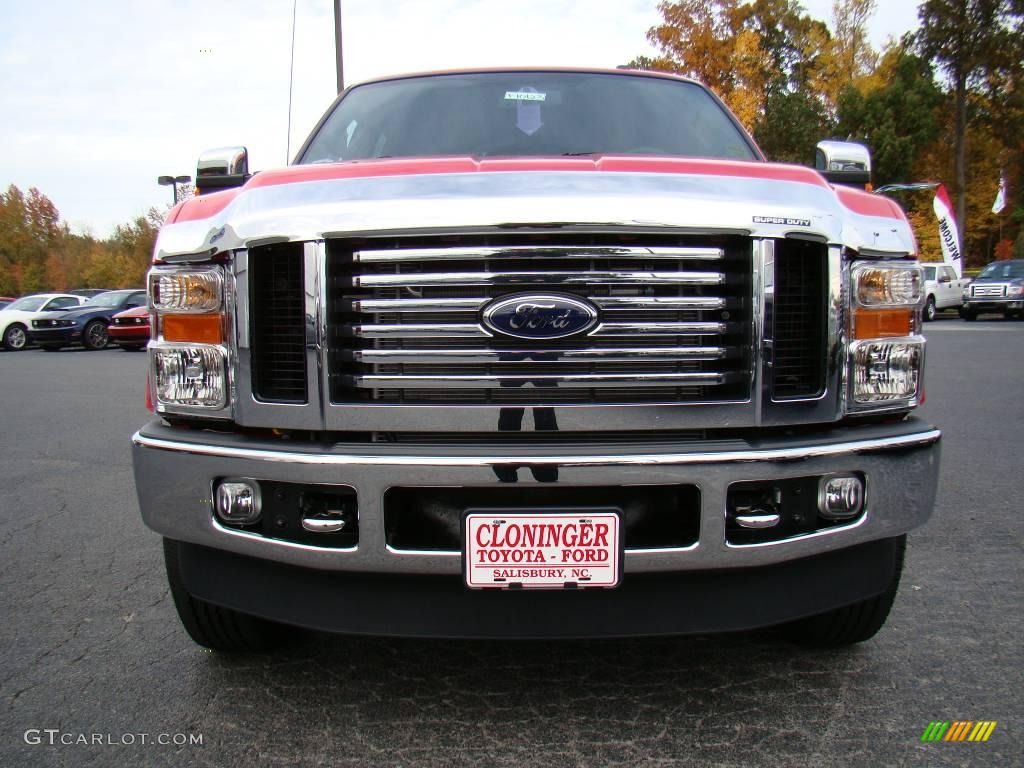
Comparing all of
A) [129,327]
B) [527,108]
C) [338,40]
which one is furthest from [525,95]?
[129,327]

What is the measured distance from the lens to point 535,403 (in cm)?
225

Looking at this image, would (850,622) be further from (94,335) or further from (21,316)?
(21,316)

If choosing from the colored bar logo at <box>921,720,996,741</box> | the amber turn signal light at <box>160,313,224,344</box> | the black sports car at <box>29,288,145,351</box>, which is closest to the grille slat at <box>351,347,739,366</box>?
the amber turn signal light at <box>160,313,224,344</box>

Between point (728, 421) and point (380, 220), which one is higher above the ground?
point (380, 220)

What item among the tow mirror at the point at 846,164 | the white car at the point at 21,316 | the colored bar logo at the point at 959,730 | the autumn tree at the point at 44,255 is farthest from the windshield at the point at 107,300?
the autumn tree at the point at 44,255

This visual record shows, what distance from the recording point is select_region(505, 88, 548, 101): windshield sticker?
379 centimetres

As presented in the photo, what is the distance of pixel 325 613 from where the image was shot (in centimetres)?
232

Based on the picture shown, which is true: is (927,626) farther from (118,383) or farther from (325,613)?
(118,383)

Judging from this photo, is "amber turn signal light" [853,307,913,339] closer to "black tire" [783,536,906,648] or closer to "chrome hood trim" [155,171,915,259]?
"chrome hood trim" [155,171,915,259]

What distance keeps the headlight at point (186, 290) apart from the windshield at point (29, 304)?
81.3 ft

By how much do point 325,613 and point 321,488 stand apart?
1.17ft

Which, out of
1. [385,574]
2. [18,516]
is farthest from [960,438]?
[18,516]

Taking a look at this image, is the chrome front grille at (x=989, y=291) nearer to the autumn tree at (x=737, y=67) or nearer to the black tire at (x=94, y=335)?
the autumn tree at (x=737, y=67)

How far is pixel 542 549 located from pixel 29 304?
85.3ft
